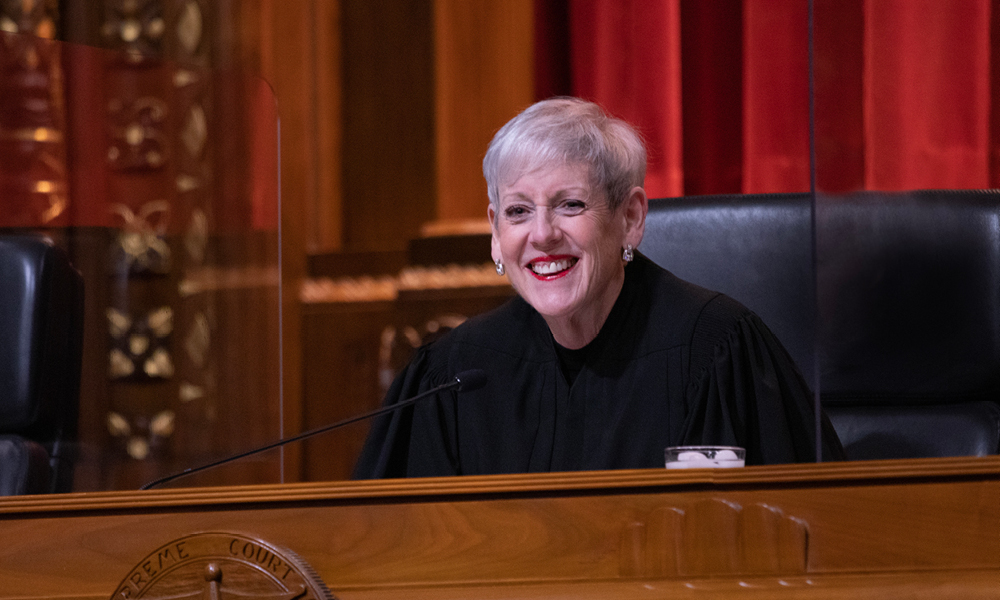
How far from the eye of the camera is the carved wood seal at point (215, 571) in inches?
36.0

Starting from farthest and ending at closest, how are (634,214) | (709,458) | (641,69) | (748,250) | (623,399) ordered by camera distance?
(641,69)
(748,250)
(634,214)
(623,399)
(709,458)

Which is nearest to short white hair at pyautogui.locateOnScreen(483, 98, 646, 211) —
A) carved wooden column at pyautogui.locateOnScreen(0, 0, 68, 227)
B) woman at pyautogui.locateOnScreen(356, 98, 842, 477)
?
woman at pyautogui.locateOnScreen(356, 98, 842, 477)

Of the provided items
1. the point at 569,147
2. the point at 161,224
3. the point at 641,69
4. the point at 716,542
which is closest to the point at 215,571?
the point at 716,542

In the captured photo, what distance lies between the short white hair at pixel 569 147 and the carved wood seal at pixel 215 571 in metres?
0.82

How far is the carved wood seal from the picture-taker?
0.91m

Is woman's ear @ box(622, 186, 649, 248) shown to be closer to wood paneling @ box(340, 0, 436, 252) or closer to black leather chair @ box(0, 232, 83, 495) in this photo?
black leather chair @ box(0, 232, 83, 495)

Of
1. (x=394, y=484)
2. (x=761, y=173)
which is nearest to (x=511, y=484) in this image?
(x=394, y=484)

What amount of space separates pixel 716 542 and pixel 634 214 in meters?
0.86

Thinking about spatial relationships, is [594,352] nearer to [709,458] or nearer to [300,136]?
[709,458]

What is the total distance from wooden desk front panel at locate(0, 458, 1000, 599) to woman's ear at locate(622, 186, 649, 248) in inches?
32.1

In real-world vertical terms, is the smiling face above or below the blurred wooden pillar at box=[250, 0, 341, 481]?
below

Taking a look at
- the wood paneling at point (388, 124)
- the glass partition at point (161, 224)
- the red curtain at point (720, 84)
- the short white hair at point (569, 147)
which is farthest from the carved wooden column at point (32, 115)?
the short white hair at point (569, 147)

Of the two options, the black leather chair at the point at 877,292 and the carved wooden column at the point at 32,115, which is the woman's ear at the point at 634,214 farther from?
the carved wooden column at the point at 32,115

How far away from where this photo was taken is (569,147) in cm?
159
